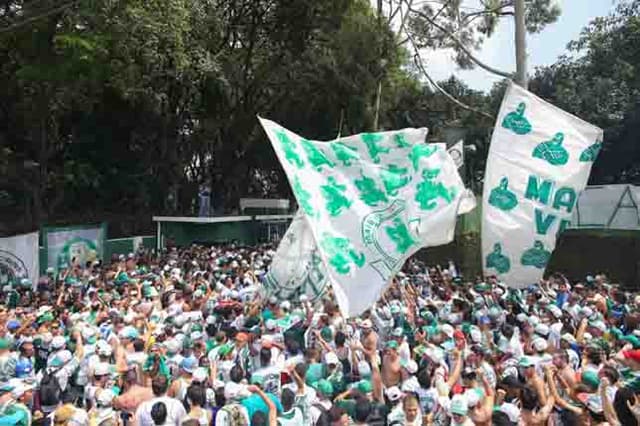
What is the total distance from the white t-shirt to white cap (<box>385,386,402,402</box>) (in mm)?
1771

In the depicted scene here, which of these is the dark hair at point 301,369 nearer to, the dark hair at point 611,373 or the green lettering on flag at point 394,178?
the dark hair at point 611,373

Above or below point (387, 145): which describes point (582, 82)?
above

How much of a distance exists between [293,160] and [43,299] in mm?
5912

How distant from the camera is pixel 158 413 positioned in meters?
5.21

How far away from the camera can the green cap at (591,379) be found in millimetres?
5676

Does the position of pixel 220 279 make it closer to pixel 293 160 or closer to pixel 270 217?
pixel 293 160

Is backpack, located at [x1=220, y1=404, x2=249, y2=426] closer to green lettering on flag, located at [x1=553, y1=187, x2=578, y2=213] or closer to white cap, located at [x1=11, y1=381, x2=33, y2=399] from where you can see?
white cap, located at [x1=11, y1=381, x2=33, y2=399]

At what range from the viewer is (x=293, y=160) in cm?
820

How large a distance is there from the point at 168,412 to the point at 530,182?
6544 mm

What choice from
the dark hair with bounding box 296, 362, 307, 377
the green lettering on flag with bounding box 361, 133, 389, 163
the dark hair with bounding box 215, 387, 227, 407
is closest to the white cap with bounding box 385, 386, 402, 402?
the dark hair with bounding box 296, 362, 307, 377

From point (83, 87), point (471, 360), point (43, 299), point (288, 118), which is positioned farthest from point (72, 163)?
point (471, 360)

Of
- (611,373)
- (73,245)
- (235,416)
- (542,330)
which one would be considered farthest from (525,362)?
(73,245)

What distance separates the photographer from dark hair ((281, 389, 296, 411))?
18.0 feet

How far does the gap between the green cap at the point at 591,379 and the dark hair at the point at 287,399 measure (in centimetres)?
254
